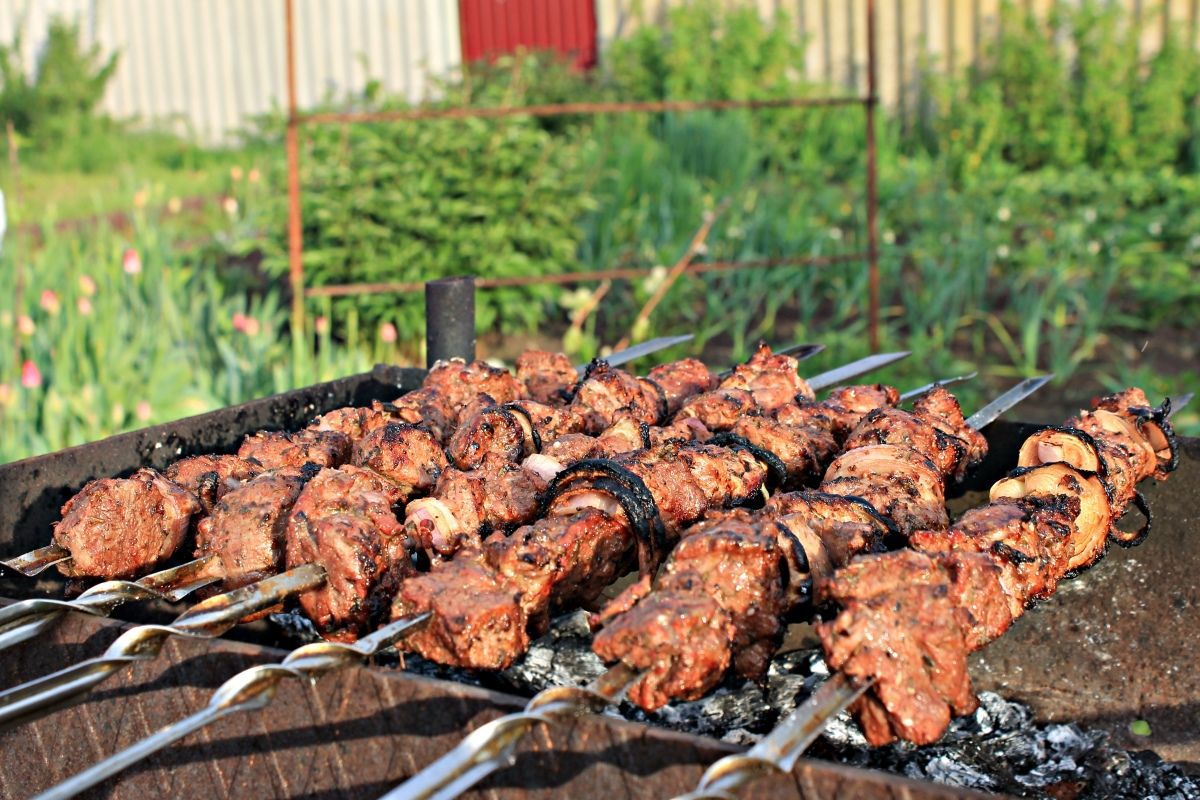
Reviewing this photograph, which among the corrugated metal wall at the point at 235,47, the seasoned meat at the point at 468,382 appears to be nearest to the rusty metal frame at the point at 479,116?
the seasoned meat at the point at 468,382

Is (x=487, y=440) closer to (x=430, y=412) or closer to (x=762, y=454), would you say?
(x=430, y=412)

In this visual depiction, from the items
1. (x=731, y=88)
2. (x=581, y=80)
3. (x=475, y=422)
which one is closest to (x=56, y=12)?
(x=581, y=80)

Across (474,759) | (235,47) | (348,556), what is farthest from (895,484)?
(235,47)

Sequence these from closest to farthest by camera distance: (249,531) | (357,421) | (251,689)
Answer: (251,689)
(249,531)
(357,421)

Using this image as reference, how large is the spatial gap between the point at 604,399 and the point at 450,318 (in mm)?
630

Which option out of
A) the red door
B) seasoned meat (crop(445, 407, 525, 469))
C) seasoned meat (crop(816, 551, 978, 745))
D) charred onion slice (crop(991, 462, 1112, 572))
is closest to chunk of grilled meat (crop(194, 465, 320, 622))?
seasoned meat (crop(445, 407, 525, 469))

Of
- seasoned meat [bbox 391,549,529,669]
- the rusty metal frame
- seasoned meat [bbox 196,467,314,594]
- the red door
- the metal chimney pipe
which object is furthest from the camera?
the red door

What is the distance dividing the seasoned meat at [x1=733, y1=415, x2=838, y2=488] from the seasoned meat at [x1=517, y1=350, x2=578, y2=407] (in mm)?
561

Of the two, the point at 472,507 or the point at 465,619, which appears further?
the point at 472,507

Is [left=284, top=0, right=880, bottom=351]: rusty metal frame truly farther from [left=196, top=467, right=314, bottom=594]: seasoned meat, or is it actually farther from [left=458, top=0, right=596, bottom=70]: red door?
[left=458, top=0, right=596, bottom=70]: red door

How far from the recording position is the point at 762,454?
2068 millimetres

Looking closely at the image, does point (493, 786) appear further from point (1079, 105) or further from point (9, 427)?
point (1079, 105)

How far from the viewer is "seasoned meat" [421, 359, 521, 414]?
245 centimetres

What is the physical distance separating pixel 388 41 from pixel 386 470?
37.0 feet
